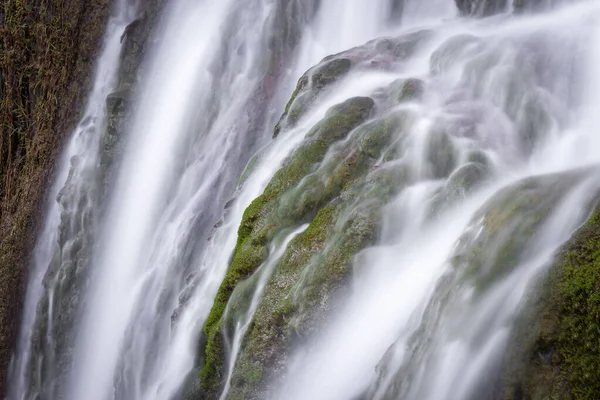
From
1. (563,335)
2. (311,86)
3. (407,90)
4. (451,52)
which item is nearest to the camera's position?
(563,335)

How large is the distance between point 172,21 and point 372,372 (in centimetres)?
753

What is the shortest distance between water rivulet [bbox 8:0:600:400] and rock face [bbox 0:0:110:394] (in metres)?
0.40

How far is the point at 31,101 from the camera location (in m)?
10.7

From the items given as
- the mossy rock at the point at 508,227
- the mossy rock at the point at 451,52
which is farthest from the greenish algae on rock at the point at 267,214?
the mossy rock at the point at 508,227

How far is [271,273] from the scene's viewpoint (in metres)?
4.77

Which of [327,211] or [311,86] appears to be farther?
[311,86]

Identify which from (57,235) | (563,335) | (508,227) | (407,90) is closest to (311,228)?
(508,227)

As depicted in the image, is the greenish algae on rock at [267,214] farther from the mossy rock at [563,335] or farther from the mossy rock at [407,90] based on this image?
the mossy rock at [563,335]

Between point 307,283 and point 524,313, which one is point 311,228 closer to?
point 307,283

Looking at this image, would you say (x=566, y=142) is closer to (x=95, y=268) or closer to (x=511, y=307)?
(x=511, y=307)

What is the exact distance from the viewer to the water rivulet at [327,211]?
343cm

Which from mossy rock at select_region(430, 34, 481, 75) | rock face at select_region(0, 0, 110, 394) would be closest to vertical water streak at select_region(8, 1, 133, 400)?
rock face at select_region(0, 0, 110, 394)

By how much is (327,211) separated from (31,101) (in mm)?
7985

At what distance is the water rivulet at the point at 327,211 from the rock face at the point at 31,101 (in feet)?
1.33
